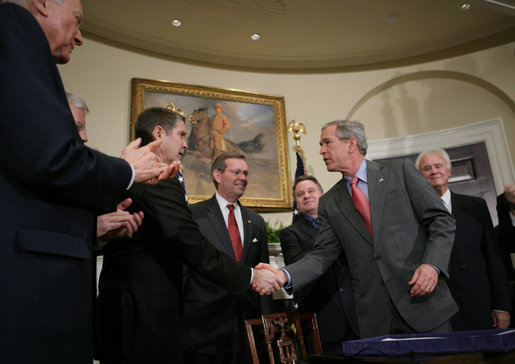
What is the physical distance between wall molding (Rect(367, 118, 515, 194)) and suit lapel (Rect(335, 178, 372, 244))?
4.04 metres

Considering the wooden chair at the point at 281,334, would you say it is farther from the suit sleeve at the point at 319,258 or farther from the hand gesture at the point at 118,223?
the hand gesture at the point at 118,223

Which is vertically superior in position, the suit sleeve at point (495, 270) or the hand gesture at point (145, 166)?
the hand gesture at point (145, 166)

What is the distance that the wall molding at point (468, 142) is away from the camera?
6.09 metres

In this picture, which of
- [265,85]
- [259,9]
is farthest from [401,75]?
[259,9]

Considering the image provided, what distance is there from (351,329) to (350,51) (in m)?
4.90

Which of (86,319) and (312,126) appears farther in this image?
(312,126)

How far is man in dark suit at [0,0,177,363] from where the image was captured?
113 centimetres

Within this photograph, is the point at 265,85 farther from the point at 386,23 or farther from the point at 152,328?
the point at 152,328

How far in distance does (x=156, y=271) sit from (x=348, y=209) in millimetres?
1281

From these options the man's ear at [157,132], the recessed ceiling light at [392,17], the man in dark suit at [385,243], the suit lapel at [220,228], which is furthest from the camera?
the recessed ceiling light at [392,17]

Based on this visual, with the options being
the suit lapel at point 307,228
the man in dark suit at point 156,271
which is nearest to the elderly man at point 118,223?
the man in dark suit at point 156,271

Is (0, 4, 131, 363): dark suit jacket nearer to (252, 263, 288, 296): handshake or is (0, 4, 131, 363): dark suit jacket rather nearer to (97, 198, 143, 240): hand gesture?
(97, 198, 143, 240): hand gesture

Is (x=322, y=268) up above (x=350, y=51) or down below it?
below

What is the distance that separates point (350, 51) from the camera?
6770 millimetres
